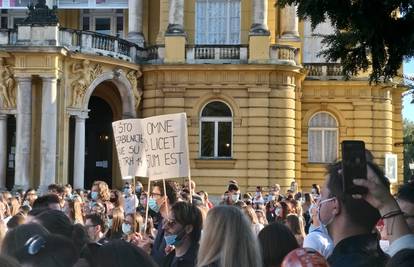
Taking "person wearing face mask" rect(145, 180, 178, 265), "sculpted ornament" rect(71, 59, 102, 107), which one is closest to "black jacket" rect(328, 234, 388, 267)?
"person wearing face mask" rect(145, 180, 178, 265)

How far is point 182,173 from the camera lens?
12.8 m

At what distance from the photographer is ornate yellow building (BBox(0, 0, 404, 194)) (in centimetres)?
2797

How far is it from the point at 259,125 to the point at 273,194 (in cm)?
850

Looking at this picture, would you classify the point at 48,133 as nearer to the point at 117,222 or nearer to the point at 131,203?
the point at 131,203

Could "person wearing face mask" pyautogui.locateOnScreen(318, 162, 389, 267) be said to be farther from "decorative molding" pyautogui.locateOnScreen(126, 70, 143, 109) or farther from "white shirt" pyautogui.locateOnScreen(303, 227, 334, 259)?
"decorative molding" pyautogui.locateOnScreen(126, 70, 143, 109)

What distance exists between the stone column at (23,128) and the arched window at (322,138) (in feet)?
42.3

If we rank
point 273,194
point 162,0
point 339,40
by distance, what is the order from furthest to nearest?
point 162,0 < point 273,194 < point 339,40

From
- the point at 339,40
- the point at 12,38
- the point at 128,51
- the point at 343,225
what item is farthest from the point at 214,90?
the point at 343,225

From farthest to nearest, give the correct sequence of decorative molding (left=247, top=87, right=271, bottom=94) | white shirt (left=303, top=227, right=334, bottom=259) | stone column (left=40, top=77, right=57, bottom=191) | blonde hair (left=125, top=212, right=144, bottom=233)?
decorative molding (left=247, top=87, right=271, bottom=94), stone column (left=40, top=77, right=57, bottom=191), blonde hair (left=125, top=212, right=144, bottom=233), white shirt (left=303, top=227, right=334, bottom=259)

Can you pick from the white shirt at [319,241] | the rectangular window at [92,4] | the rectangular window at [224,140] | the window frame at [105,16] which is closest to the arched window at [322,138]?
the rectangular window at [224,140]

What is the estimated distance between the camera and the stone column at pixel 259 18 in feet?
106

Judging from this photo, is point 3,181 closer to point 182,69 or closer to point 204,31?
point 182,69

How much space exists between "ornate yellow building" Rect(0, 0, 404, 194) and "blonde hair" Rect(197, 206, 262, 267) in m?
21.8

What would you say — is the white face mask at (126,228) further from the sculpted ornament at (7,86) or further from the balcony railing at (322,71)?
the balcony railing at (322,71)
